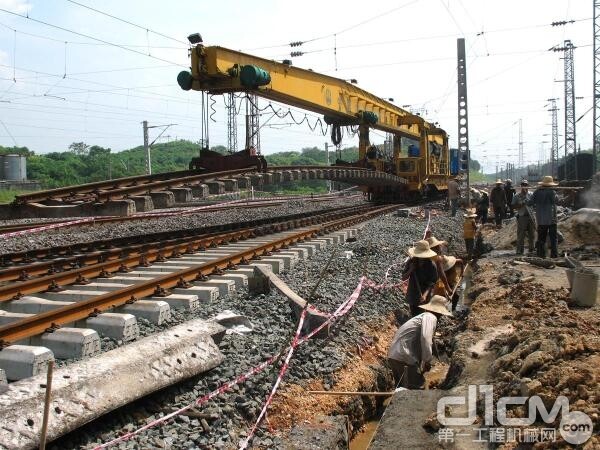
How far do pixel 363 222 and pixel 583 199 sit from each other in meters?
7.76

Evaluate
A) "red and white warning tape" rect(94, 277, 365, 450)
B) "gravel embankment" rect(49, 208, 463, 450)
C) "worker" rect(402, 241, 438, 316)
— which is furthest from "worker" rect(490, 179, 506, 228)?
"red and white warning tape" rect(94, 277, 365, 450)

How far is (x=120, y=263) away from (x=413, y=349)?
4.48 meters

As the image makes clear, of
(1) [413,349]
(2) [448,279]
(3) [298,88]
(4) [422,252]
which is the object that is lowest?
(1) [413,349]

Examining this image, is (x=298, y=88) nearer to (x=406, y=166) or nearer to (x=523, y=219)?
(x=523, y=219)

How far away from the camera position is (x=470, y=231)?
13.4 metres

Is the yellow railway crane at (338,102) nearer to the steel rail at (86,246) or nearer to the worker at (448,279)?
the steel rail at (86,246)

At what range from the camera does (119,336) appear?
5.25m

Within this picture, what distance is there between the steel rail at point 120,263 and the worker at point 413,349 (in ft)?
13.3

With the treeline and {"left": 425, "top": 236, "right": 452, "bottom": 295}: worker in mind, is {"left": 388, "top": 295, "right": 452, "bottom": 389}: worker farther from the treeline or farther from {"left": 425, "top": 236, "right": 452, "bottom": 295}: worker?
the treeline

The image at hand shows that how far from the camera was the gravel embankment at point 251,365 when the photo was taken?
12.3 feet

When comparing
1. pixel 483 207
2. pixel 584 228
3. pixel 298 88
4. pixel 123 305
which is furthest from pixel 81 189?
pixel 483 207

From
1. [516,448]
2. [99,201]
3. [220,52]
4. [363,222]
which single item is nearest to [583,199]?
[363,222]

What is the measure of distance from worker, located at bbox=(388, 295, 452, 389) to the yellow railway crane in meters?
7.20

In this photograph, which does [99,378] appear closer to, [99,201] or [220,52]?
[99,201]
